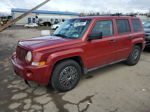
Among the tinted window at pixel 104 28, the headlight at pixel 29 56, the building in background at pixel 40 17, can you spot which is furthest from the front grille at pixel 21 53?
the building in background at pixel 40 17

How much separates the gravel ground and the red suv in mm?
379

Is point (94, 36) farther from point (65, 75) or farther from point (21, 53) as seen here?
point (21, 53)

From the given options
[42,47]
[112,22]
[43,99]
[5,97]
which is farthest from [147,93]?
[5,97]

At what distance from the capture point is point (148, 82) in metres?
4.07

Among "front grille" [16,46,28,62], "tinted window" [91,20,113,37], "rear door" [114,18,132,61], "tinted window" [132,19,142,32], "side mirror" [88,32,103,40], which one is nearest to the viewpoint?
"front grille" [16,46,28,62]

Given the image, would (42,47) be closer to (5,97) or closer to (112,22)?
(5,97)

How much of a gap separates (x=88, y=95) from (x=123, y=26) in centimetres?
265

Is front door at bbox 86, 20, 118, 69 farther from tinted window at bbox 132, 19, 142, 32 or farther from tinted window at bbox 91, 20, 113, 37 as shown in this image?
tinted window at bbox 132, 19, 142, 32

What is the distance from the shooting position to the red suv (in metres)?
3.02

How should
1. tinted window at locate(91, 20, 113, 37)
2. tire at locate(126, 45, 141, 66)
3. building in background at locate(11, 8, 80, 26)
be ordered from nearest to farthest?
tinted window at locate(91, 20, 113, 37)
tire at locate(126, 45, 141, 66)
building in background at locate(11, 8, 80, 26)

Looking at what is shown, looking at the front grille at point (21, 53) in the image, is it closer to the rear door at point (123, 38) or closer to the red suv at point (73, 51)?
the red suv at point (73, 51)

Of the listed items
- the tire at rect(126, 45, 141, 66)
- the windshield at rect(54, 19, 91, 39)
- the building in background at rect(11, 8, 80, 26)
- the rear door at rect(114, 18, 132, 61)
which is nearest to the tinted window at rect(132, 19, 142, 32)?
the rear door at rect(114, 18, 132, 61)

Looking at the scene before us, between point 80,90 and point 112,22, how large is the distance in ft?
7.41

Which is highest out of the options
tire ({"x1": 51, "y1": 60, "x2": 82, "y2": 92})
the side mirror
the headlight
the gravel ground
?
the side mirror
